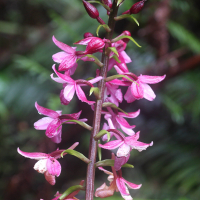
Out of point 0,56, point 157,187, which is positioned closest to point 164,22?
point 157,187

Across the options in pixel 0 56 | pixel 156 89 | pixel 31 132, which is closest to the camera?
pixel 156 89

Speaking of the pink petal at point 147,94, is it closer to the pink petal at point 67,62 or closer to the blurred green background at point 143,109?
the pink petal at point 67,62

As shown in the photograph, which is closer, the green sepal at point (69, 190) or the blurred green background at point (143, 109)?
the green sepal at point (69, 190)

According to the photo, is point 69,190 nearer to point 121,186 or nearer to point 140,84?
point 121,186

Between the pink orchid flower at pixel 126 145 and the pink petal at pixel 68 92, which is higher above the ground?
the pink petal at pixel 68 92

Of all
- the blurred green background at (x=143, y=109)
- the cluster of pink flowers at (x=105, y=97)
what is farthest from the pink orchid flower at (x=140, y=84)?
the blurred green background at (x=143, y=109)

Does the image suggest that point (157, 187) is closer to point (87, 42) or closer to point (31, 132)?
point (31, 132)

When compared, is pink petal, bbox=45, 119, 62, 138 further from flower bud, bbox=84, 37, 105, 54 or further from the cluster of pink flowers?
flower bud, bbox=84, 37, 105, 54

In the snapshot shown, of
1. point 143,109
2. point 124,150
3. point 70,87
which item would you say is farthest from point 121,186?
point 143,109
